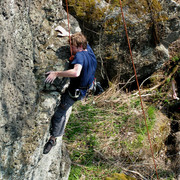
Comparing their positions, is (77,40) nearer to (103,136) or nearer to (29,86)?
(29,86)

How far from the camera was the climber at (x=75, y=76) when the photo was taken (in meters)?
2.28

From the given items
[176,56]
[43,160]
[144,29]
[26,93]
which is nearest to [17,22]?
[26,93]

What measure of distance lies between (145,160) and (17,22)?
3.51 metres

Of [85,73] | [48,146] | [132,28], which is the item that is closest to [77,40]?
[85,73]

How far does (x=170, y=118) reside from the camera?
195 inches

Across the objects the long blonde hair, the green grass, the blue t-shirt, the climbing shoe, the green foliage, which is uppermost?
the long blonde hair

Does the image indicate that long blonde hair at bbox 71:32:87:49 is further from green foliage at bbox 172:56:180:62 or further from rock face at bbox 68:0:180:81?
green foliage at bbox 172:56:180:62

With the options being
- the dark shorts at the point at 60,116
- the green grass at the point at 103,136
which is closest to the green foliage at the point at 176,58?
the green grass at the point at 103,136

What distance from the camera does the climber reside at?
2277mm

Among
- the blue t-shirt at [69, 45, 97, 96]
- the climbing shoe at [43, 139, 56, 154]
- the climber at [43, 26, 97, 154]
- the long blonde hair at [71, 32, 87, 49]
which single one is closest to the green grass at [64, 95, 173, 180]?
the climbing shoe at [43, 139, 56, 154]

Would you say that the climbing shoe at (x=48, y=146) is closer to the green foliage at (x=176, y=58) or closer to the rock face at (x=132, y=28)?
the rock face at (x=132, y=28)

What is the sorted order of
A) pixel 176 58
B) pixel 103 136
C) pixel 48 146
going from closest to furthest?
1. pixel 48 146
2. pixel 103 136
3. pixel 176 58

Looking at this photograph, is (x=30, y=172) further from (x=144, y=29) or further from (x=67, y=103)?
(x=144, y=29)

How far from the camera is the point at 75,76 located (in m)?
2.27
